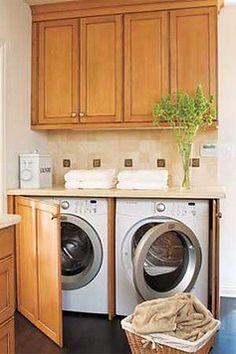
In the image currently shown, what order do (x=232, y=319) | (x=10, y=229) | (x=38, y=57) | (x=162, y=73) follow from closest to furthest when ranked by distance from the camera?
(x=10, y=229), (x=232, y=319), (x=162, y=73), (x=38, y=57)

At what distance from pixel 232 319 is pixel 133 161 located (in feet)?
4.96

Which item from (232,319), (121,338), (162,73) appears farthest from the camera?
(162,73)

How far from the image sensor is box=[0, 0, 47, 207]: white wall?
11.0 ft

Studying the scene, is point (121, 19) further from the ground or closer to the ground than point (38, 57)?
further from the ground

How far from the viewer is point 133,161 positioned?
3.85m

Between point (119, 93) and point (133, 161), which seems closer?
point (119, 93)

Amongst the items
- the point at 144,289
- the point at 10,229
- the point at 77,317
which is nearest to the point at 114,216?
the point at 144,289

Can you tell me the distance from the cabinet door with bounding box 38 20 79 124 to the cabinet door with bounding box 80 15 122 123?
7 cm

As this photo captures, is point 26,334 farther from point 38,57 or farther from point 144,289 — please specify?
point 38,57

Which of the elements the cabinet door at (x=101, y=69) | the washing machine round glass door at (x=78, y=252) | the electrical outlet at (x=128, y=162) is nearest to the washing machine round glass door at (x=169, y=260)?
the washing machine round glass door at (x=78, y=252)

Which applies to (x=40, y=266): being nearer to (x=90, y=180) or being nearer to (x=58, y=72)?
(x=90, y=180)

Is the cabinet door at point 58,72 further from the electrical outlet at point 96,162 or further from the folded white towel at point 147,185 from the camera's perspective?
the folded white towel at point 147,185

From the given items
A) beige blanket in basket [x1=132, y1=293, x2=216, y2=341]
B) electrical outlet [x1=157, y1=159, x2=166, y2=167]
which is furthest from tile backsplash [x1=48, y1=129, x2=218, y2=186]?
beige blanket in basket [x1=132, y1=293, x2=216, y2=341]

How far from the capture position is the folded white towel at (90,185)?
334 centimetres
